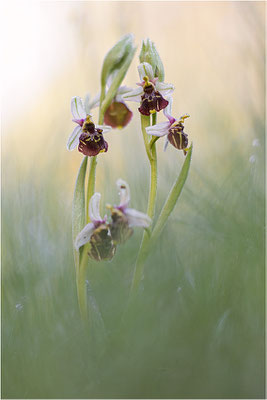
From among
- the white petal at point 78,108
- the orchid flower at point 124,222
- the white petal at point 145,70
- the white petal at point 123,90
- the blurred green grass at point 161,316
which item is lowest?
the blurred green grass at point 161,316

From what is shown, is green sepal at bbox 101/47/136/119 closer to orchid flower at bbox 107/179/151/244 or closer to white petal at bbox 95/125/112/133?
white petal at bbox 95/125/112/133

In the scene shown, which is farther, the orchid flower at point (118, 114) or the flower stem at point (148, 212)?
the orchid flower at point (118, 114)

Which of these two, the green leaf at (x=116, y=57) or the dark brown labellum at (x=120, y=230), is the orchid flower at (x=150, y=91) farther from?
the dark brown labellum at (x=120, y=230)

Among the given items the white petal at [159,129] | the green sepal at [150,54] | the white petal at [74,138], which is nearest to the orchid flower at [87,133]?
the white petal at [74,138]

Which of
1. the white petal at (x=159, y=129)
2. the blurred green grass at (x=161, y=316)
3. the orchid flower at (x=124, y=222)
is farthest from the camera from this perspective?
the white petal at (x=159, y=129)

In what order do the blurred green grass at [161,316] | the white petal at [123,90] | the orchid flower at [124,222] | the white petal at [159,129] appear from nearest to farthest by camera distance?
the blurred green grass at [161,316]
the orchid flower at [124,222]
the white petal at [159,129]
the white petal at [123,90]

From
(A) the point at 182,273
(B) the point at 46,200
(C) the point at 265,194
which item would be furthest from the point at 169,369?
(B) the point at 46,200

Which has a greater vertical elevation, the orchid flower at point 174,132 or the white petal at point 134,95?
the white petal at point 134,95
